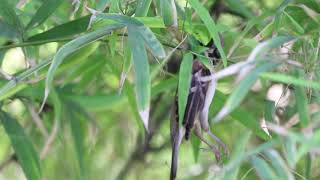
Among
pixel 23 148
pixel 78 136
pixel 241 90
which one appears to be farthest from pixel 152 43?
pixel 78 136

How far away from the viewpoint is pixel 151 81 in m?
1.17

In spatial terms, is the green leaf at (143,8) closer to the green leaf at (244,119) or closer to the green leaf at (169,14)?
the green leaf at (169,14)

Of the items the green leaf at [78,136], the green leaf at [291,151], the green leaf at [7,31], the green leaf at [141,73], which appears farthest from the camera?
the green leaf at [78,136]

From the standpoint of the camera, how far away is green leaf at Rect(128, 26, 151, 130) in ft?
2.43

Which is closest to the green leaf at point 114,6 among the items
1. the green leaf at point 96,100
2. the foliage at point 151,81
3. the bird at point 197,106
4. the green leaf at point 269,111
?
the foliage at point 151,81

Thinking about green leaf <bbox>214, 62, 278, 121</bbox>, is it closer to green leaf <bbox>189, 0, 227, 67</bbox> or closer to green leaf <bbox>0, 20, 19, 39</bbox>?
green leaf <bbox>189, 0, 227, 67</bbox>

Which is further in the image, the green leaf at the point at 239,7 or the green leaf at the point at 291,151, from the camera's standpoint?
the green leaf at the point at 239,7

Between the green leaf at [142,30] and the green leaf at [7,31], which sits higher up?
the green leaf at [142,30]

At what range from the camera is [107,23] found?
86cm

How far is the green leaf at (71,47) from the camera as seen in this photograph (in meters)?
0.79

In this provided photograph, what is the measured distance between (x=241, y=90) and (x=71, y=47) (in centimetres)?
23

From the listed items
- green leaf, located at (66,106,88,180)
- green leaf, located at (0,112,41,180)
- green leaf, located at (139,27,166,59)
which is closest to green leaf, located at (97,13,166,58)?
green leaf, located at (139,27,166,59)

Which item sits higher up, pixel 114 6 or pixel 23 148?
pixel 114 6

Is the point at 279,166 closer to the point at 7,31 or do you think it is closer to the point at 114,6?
the point at 114,6
